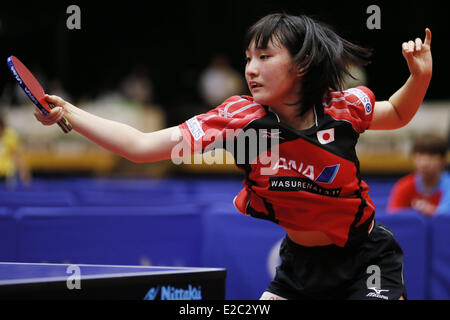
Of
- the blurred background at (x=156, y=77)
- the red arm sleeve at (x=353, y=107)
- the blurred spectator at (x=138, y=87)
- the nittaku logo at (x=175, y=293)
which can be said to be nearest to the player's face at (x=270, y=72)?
the red arm sleeve at (x=353, y=107)

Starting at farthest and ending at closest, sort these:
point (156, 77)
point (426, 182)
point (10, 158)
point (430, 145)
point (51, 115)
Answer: point (156, 77) → point (10, 158) → point (426, 182) → point (430, 145) → point (51, 115)

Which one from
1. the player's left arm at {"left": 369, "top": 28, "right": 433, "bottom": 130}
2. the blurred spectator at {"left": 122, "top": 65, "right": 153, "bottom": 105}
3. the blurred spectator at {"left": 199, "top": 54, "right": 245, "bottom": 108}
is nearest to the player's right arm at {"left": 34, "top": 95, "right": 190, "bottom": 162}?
the player's left arm at {"left": 369, "top": 28, "right": 433, "bottom": 130}

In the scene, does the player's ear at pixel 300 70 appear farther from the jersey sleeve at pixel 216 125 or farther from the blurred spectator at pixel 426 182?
the blurred spectator at pixel 426 182

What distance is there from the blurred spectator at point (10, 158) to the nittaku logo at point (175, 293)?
6236mm

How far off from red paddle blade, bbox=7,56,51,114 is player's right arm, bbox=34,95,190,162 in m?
0.03

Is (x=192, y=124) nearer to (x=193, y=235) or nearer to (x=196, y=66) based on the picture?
(x=193, y=235)

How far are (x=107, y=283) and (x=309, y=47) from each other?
1.17 m

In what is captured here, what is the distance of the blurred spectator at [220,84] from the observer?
10945 millimetres

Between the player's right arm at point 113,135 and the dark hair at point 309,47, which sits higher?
the dark hair at point 309,47

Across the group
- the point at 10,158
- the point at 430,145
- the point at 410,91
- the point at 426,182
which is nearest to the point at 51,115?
the point at 410,91

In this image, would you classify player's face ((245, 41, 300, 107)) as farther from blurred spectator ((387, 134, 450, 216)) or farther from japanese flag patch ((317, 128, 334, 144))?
blurred spectator ((387, 134, 450, 216))

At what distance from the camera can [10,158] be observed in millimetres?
8602

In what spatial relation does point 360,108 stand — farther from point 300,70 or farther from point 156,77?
point 156,77

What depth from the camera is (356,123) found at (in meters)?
2.36
